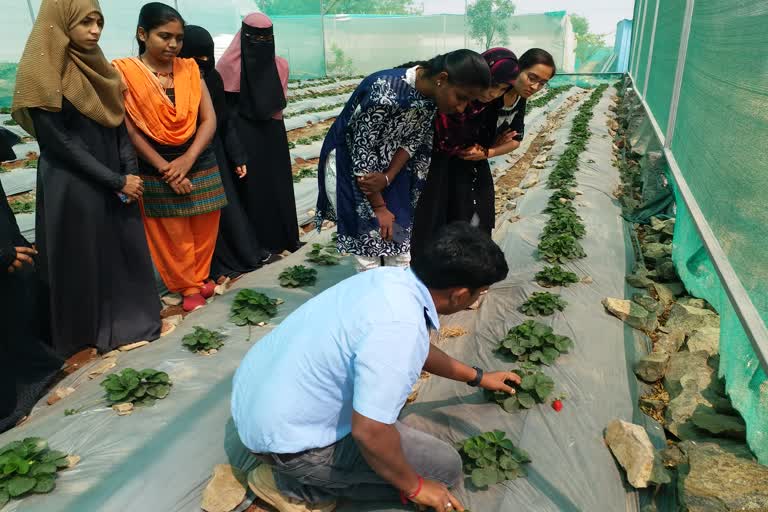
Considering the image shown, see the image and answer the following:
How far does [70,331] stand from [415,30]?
3046 cm

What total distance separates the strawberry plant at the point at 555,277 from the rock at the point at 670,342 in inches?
29.4

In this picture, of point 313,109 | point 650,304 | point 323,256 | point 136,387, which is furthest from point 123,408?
point 313,109

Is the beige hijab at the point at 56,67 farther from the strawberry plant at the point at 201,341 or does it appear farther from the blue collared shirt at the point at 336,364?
the blue collared shirt at the point at 336,364

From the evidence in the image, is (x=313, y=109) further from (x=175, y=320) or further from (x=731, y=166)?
(x=731, y=166)

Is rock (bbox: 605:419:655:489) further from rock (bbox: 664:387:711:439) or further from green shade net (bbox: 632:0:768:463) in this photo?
green shade net (bbox: 632:0:768:463)

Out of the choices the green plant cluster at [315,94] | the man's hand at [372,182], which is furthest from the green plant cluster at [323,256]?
the green plant cluster at [315,94]

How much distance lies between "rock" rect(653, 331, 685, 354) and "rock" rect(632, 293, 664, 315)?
0.24 metres

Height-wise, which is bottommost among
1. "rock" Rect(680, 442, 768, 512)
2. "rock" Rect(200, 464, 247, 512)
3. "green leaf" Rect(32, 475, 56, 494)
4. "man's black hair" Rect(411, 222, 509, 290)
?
"rock" Rect(200, 464, 247, 512)

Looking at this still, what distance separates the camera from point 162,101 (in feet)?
10.5

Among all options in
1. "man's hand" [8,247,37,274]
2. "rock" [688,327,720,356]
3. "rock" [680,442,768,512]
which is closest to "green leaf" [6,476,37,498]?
"man's hand" [8,247,37,274]

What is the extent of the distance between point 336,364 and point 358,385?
0.14 meters

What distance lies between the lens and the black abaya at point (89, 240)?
2.85m

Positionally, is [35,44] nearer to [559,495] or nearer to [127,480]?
[127,480]

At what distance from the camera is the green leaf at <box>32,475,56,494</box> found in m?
2.01
